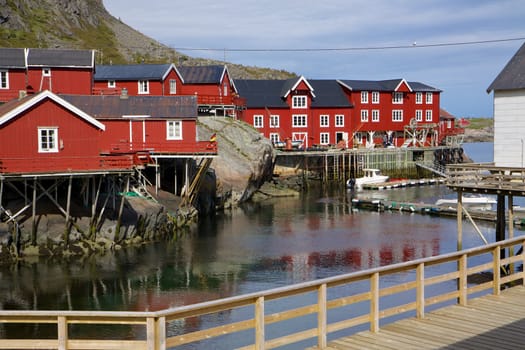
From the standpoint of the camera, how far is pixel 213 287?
92.6ft

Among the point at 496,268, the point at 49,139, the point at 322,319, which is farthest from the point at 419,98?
the point at 322,319

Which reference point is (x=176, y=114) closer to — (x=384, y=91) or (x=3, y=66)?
(x=3, y=66)

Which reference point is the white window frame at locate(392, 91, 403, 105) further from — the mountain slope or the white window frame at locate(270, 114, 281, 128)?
the mountain slope

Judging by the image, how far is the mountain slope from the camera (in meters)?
105

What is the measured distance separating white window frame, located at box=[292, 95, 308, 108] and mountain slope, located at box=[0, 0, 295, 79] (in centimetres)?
3231

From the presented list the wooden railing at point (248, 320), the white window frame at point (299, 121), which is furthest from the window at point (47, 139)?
the white window frame at point (299, 121)

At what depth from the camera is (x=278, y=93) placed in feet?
257

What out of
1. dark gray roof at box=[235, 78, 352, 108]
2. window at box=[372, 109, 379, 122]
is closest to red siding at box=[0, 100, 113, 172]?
dark gray roof at box=[235, 78, 352, 108]

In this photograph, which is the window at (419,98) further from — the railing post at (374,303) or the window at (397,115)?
the railing post at (374,303)

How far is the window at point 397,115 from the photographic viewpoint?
83750 mm

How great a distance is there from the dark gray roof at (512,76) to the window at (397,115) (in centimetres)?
5270

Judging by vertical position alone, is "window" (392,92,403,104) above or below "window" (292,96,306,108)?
above

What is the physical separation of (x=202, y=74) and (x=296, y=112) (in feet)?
47.8

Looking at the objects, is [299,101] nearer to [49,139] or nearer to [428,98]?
[428,98]
